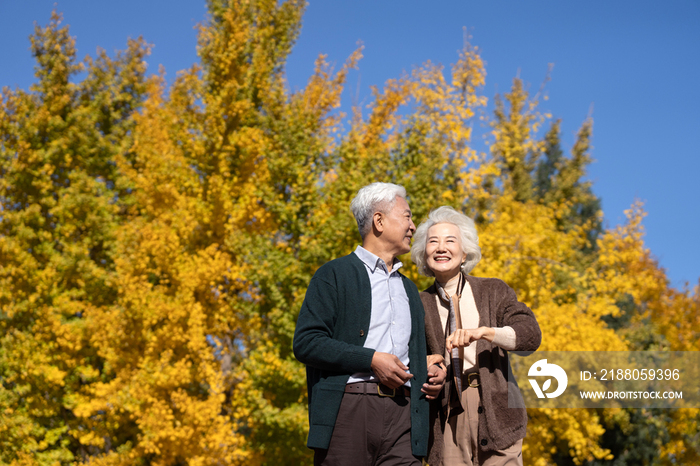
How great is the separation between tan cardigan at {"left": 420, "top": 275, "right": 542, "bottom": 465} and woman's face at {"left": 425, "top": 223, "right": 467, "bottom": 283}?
0.43 feet

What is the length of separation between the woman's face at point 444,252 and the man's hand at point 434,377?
522 millimetres

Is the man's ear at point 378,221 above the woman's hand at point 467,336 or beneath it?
above

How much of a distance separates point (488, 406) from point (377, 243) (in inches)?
38.6

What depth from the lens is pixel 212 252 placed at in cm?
1302

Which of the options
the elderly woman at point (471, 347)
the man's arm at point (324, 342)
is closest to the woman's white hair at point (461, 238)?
the elderly woman at point (471, 347)

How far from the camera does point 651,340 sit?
2064 centimetres

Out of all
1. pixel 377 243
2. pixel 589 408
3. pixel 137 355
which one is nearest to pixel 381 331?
pixel 377 243

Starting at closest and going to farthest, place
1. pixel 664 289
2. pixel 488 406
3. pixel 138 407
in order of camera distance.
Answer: pixel 488 406 < pixel 138 407 < pixel 664 289

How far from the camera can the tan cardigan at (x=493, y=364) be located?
9.76 ft

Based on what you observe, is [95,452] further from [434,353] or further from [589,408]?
[434,353]

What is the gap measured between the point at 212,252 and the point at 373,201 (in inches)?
412

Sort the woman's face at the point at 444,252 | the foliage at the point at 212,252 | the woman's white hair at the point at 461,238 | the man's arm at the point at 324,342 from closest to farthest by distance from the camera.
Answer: the man's arm at the point at 324,342 → the woman's face at the point at 444,252 → the woman's white hair at the point at 461,238 → the foliage at the point at 212,252

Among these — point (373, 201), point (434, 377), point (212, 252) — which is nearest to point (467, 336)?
point (434, 377)

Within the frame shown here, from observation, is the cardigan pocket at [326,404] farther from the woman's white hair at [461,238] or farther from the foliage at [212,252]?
the foliage at [212,252]
